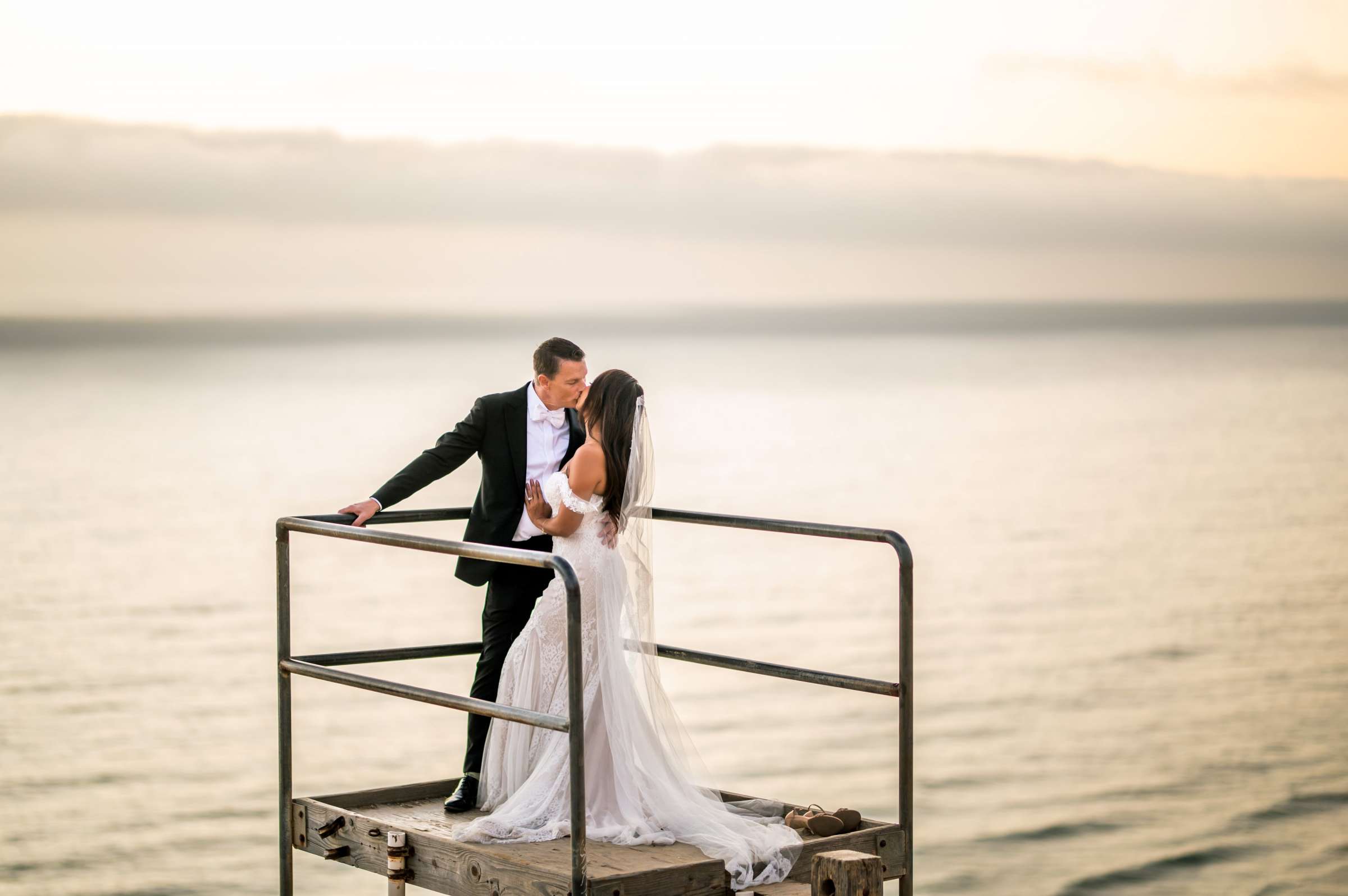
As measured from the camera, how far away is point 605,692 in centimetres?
600

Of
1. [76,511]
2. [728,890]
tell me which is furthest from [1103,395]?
[728,890]

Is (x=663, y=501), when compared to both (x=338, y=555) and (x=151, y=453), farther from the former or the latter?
(x=151, y=453)

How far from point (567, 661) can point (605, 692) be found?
0.30 m

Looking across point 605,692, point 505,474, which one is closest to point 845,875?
point 605,692

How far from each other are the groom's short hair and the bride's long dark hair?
0.38 meters

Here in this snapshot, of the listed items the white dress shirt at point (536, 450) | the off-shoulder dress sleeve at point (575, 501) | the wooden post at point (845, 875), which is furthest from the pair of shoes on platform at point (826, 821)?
the white dress shirt at point (536, 450)

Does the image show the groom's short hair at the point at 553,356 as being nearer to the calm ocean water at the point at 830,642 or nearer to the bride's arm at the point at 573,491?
the bride's arm at the point at 573,491

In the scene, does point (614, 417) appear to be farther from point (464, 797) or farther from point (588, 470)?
point (464, 797)

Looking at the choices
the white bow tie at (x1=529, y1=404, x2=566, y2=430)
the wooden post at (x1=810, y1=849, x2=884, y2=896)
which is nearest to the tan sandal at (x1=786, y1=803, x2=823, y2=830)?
the wooden post at (x1=810, y1=849, x2=884, y2=896)

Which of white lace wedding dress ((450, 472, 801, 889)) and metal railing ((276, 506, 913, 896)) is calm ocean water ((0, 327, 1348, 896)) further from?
white lace wedding dress ((450, 472, 801, 889))

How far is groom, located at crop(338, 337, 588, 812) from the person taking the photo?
638 cm

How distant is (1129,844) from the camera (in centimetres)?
1345

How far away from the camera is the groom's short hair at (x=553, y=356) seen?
637cm

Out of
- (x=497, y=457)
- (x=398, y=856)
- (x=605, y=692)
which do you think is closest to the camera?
(x=398, y=856)
